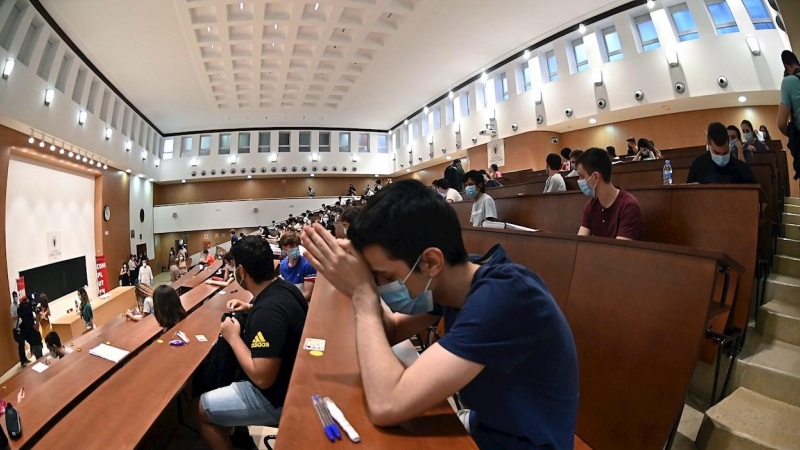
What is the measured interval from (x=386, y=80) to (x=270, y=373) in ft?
50.4

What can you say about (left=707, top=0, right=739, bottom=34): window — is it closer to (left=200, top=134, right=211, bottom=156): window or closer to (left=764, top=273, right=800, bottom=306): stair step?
(left=764, top=273, right=800, bottom=306): stair step

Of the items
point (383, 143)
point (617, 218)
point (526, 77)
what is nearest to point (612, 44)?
point (526, 77)

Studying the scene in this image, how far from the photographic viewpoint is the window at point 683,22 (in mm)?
8688

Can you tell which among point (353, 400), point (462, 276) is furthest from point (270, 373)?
point (462, 276)

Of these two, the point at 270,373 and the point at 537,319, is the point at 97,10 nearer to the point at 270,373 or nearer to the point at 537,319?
the point at 270,373

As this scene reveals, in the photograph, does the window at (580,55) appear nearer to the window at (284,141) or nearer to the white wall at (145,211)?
the window at (284,141)

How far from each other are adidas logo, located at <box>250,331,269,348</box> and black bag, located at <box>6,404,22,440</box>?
3.54 feet

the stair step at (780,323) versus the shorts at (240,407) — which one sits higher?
the stair step at (780,323)

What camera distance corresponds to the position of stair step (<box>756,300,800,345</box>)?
2207mm

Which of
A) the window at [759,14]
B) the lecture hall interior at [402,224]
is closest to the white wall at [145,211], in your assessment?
the lecture hall interior at [402,224]

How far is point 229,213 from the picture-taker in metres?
21.1

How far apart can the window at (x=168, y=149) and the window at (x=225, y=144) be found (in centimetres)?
263

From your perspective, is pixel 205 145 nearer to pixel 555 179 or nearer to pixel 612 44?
pixel 612 44

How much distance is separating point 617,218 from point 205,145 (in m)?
23.7
